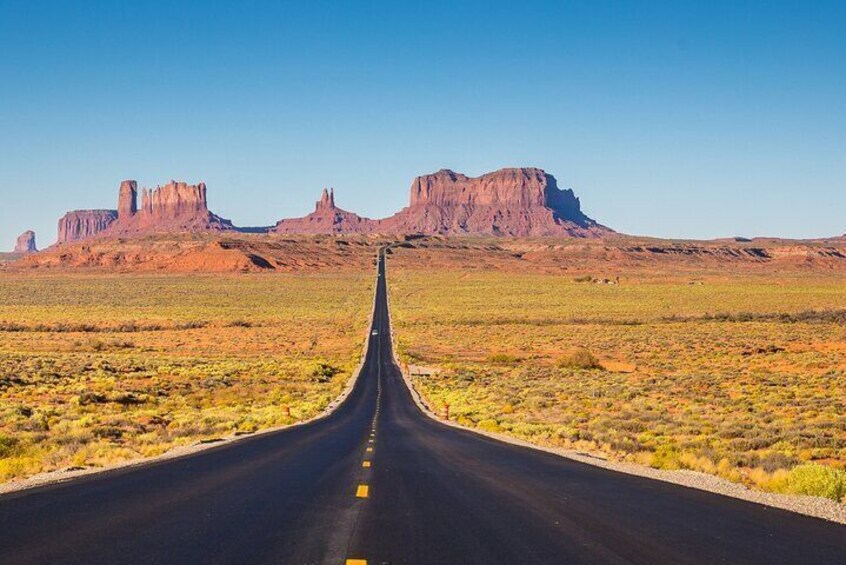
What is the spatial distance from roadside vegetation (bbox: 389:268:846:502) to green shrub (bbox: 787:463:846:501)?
0.07 ft

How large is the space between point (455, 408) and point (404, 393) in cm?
797

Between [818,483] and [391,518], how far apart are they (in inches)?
296

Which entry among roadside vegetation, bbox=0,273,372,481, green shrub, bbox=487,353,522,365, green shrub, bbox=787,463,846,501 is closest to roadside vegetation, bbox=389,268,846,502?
green shrub, bbox=787,463,846,501

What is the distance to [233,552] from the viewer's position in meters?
6.82

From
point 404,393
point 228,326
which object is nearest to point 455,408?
point 404,393

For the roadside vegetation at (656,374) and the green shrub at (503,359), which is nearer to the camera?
the roadside vegetation at (656,374)

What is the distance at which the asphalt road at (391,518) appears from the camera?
686 centimetres

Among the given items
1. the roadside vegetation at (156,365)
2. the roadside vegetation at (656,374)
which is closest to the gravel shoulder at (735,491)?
the roadside vegetation at (656,374)

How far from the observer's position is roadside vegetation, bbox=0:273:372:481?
2211 centimetres

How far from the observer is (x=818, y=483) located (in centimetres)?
1173

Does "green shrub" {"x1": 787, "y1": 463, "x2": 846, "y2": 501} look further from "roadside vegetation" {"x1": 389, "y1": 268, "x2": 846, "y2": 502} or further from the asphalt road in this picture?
the asphalt road

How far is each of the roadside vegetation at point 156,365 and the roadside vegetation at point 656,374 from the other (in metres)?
7.96

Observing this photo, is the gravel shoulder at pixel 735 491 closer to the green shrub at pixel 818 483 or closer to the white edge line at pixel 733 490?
the white edge line at pixel 733 490

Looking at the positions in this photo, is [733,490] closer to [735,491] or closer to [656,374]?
[735,491]
